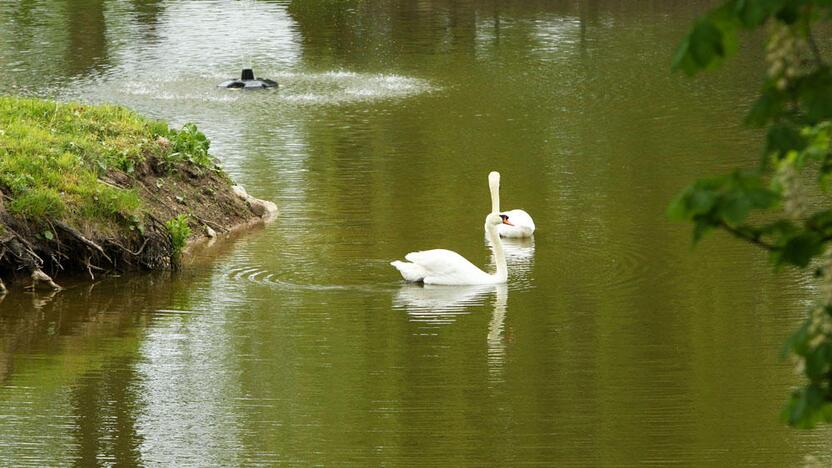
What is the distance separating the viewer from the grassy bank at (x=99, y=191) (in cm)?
1440

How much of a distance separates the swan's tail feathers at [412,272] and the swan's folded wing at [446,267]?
4 centimetres

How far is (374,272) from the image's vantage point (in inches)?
589

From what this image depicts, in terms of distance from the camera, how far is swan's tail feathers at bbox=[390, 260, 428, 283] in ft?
47.6

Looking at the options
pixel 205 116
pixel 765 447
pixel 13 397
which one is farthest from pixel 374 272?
pixel 205 116

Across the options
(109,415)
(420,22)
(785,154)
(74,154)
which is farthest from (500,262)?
(420,22)

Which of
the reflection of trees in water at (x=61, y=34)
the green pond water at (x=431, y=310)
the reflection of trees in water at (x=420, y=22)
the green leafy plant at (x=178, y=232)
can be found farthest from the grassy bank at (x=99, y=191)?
the reflection of trees in water at (x=420, y=22)

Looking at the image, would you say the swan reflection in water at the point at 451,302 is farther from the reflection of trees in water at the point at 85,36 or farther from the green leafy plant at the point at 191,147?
the reflection of trees in water at the point at 85,36

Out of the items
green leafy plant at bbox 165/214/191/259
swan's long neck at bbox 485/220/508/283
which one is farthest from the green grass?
swan's long neck at bbox 485/220/508/283

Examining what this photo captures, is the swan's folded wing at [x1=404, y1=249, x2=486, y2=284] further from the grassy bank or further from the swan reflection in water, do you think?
the grassy bank

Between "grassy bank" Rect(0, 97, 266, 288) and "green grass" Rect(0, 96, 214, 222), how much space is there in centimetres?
1

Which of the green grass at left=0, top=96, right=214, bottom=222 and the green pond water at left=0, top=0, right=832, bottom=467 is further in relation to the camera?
the green grass at left=0, top=96, right=214, bottom=222

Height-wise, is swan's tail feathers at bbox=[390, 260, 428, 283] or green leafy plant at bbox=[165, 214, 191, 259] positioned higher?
green leafy plant at bbox=[165, 214, 191, 259]

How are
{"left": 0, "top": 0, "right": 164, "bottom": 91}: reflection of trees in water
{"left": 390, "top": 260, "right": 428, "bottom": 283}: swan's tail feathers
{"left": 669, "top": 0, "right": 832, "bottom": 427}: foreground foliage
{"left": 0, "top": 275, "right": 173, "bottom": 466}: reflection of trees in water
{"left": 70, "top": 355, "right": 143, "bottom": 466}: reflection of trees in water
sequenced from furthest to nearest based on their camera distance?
{"left": 0, "top": 0, "right": 164, "bottom": 91}: reflection of trees in water, {"left": 390, "top": 260, "right": 428, "bottom": 283}: swan's tail feathers, {"left": 0, "top": 275, "right": 173, "bottom": 466}: reflection of trees in water, {"left": 70, "top": 355, "right": 143, "bottom": 466}: reflection of trees in water, {"left": 669, "top": 0, "right": 832, "bottom": 427}: foreground foliage

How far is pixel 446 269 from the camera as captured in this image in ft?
47.4
